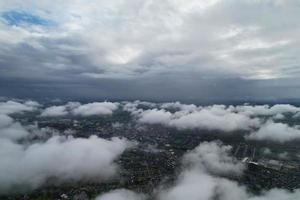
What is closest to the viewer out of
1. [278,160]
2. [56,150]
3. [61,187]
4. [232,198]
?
[232,198]

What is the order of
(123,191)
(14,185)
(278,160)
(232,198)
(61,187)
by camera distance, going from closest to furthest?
(232,198), (123,191), (61,187), (14,185), (278,160)

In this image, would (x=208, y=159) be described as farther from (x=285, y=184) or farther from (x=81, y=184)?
(x=81, y=184)

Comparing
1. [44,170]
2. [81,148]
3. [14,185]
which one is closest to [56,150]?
[81,148]

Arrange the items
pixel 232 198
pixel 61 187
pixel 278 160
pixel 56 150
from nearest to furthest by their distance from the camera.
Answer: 1. pixel 232 198
2. pixel 61 187
3. pixel 278 160
4. pixel 56 150

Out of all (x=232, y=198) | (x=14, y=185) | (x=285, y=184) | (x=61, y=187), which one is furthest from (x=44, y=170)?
(x=285, y=184)

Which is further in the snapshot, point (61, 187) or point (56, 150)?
point (56, 150)

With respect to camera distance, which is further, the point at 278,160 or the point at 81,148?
the point at 81,148

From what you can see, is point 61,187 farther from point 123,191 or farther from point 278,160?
point 278,160

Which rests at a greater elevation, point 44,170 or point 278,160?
point 278,160

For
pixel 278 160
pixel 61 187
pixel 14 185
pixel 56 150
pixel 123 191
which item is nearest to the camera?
pixel 123 191
